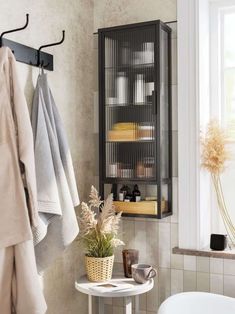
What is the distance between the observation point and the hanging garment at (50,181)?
6.98 feet

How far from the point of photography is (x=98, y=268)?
2398 mm

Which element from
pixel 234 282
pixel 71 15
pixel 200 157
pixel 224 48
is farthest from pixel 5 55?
pixel 234 282

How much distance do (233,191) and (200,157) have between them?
32 cm

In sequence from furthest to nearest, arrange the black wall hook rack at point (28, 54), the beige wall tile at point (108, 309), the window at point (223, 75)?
the beige wall tile at point (108, 309), the window at point (223, 75), the black wall hook rack at point (28, 54)

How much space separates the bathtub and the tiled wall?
236 millimetres

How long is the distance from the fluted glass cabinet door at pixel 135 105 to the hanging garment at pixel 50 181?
419 mm

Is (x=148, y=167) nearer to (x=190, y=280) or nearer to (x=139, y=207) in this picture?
(x=139, y=207)

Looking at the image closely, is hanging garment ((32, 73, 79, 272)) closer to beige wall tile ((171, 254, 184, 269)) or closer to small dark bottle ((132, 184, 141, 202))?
small dark bottle ((132, 184, 141, 202))

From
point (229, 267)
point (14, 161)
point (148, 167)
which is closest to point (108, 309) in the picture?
point (229, 267)

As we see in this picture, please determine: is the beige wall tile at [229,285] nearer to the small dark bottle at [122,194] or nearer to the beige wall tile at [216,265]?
the beige wall tile at [216,265]

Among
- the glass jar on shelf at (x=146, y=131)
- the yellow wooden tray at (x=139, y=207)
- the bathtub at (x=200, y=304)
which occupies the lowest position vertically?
the bathtub at (x=200, y=304)

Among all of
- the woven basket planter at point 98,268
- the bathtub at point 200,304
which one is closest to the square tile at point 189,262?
the bathtub at point 200,304

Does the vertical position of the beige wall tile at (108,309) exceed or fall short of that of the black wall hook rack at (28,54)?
it falls short

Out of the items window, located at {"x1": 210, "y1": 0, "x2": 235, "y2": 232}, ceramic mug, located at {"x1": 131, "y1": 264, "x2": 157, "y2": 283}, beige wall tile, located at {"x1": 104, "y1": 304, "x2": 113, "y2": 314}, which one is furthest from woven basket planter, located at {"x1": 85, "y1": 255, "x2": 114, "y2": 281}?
window, located at {"x1": 210, "y1": 0, "x2": 235, "y2": 232}
